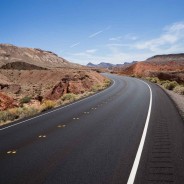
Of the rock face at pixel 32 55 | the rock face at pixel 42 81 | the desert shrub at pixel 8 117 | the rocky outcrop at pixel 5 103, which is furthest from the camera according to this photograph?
the rock face at pixel 32 55

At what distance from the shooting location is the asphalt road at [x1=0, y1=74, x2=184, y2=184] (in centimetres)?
667

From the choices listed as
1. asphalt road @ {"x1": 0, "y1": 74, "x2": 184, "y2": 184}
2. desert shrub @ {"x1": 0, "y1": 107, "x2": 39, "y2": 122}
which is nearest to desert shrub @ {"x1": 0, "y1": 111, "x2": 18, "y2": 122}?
desert shrub @ {"x1": 0, "y1": 107, "x2": 39, "y2": 122}

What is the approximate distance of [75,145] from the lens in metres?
9.59

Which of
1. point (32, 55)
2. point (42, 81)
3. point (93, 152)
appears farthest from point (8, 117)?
point (32, 55)

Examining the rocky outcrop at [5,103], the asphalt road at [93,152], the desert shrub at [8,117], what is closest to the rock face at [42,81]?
the rocky outcrop at [5,103]

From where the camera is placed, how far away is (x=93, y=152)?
28.4ft

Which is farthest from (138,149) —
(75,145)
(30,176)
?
(30,176)

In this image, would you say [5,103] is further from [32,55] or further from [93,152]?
[32,55]

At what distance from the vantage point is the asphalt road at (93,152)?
6.67 m

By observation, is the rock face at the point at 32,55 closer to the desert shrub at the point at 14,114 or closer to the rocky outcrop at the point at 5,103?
the rocky outcrop at the point at 5,103

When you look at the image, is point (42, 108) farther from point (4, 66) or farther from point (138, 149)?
point (4, 66)

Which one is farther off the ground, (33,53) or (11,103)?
(33,53)

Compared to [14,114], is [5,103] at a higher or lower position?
lower

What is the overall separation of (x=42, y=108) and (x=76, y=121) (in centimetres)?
732
